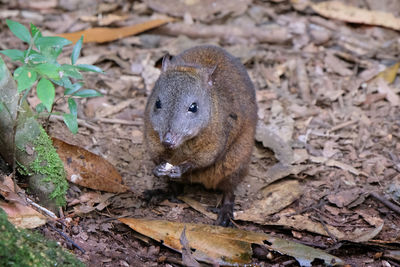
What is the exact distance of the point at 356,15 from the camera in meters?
9.10

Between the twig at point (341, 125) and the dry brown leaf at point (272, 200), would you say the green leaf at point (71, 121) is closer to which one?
the dry brown leaf at point (272, 200)

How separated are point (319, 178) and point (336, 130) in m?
1.14

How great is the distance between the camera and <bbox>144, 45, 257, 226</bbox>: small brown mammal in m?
5.04

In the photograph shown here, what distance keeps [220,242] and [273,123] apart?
286cm

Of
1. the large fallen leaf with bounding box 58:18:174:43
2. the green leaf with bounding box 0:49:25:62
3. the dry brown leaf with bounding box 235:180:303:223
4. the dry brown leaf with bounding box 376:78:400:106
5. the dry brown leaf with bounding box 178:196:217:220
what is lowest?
the dry brown leaf with bounding box 178:196:217:220

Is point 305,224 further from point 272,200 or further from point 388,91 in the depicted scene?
point 388,91

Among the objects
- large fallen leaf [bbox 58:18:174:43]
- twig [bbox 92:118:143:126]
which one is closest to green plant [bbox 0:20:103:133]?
twig [bbox 92:118:143:126]

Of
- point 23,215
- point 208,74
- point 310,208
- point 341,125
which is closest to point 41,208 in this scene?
point 23,215

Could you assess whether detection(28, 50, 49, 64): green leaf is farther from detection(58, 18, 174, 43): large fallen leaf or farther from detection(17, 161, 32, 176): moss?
detection(58, 18, 174, 43): large fallen leaf

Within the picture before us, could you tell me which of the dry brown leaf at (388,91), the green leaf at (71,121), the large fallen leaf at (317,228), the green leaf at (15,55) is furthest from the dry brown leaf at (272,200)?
the green leaf at (15,55)

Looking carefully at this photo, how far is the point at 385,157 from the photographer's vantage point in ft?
21.5

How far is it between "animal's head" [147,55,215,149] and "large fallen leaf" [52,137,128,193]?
810 millimetres

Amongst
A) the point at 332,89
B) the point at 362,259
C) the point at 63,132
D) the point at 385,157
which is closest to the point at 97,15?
the point at 63,132

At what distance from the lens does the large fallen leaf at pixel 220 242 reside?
4.62 metres
